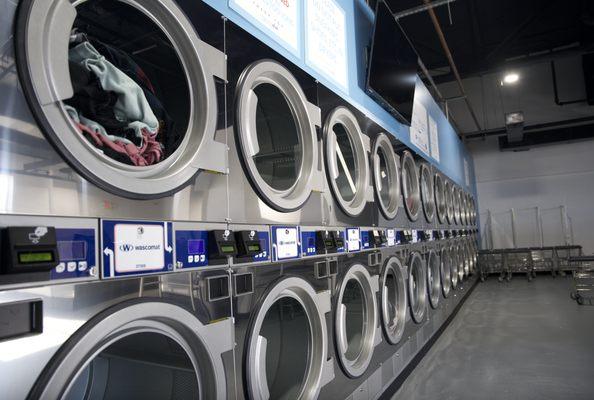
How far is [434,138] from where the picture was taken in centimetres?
551

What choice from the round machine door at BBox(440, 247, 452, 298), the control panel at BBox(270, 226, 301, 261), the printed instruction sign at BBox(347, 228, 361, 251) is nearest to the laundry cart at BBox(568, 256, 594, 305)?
the round machine door at BBox(440, 247, 452, 298)

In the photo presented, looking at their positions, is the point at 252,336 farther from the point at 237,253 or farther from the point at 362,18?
the point at 362,18

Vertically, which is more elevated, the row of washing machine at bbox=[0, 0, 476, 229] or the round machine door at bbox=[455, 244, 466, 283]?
the row of washing machine at bbox=[0, 0, 476, 229]

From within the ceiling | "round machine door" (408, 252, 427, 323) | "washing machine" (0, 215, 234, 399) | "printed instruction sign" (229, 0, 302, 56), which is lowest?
"round machine door" (408, 252, 427, 323)

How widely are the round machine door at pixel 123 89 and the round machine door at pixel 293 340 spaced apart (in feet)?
2.09

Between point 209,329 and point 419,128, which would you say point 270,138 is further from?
point 419,128

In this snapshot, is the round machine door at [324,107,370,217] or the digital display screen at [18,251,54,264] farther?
the round machine door at [324,107,370,217]

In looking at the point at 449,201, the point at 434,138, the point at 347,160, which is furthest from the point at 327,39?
the point at 449,201

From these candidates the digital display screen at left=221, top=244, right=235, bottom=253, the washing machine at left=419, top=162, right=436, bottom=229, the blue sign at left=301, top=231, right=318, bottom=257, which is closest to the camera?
the digital display screen at left=221, top=244, right=235, bottom=253

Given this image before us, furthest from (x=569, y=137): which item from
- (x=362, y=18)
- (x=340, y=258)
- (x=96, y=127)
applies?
(x=96, y=127)

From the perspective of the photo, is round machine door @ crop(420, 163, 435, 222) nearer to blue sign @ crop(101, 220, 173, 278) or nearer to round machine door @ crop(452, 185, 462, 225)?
round machine door @ crop(452, 185, 462, 225)

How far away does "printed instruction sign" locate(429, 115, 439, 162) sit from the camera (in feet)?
17.4

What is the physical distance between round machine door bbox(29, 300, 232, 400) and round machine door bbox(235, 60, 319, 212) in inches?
22.7

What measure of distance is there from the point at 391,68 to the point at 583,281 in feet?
17.6
